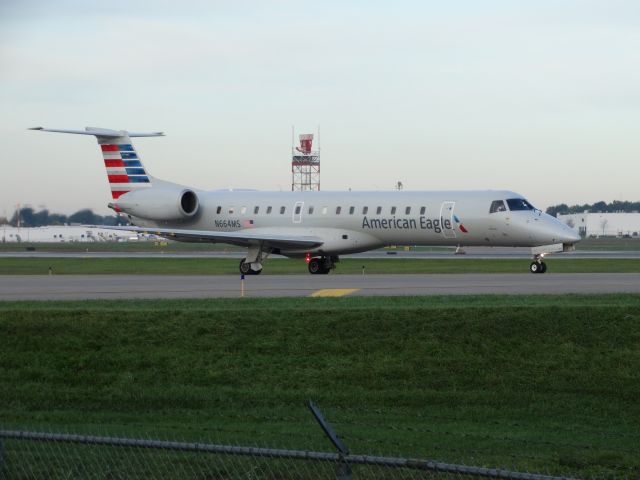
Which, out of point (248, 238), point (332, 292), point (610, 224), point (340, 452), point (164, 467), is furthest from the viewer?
point (610, 224)

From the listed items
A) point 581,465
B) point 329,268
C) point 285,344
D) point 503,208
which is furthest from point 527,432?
point 329,268

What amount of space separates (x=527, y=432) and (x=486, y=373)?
3652 millimetres

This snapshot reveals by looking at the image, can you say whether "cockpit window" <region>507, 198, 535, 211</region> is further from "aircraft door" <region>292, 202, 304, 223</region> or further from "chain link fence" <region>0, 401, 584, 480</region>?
"chain link fence" <region>0, 401, 584, 480</region>

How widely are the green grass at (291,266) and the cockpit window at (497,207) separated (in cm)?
508

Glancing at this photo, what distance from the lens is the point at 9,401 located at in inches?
614

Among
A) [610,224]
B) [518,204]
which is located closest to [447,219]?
[518,204]

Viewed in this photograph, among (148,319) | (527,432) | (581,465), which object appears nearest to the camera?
(581,465)

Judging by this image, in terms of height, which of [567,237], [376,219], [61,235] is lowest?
[61,235]

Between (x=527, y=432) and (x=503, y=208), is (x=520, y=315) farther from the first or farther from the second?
(x=503, y=208)

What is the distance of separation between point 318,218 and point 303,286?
10934 mm

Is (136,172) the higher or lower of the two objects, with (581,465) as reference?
higher

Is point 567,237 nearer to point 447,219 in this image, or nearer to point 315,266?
Answer: point 447,219

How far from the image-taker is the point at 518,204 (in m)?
39.3

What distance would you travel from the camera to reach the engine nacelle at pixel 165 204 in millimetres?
45281
